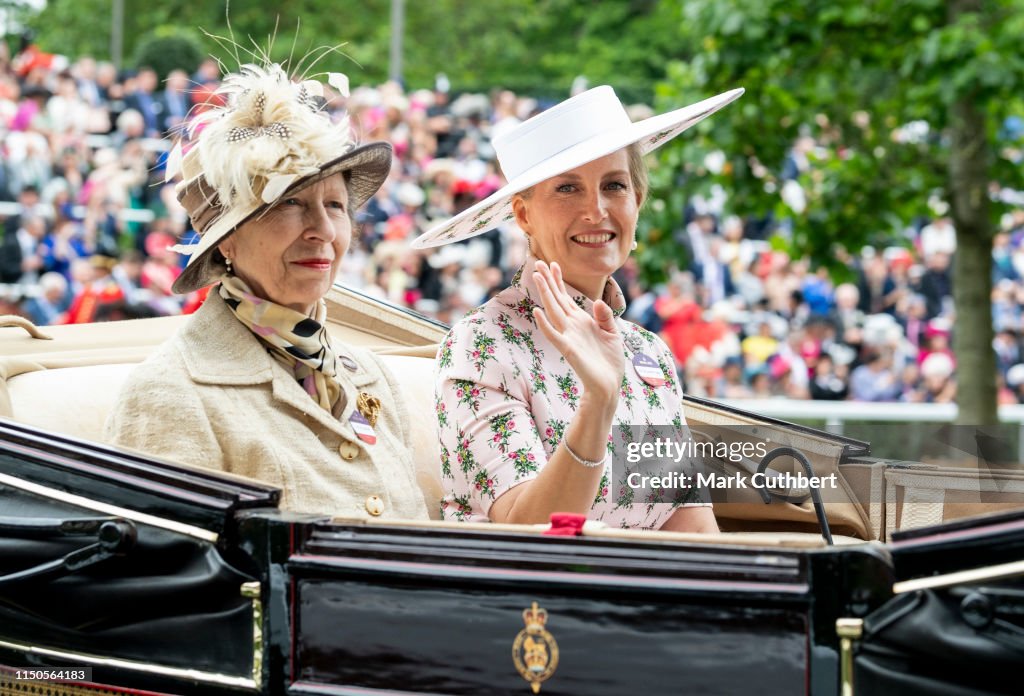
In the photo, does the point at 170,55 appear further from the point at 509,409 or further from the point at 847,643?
the point at 847,643

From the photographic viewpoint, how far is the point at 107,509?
2.23 metres

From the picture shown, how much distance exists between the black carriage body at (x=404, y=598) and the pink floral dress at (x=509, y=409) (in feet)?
1.67

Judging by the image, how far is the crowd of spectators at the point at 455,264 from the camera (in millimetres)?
10578

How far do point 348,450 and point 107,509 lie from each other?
536 millimetres

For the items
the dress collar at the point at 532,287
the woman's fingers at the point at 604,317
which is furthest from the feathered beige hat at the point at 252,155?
the woman's fingers at the point at 604,317

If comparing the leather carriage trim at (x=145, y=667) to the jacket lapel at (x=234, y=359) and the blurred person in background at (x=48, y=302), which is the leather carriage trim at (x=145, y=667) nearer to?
the jacket lapel at (x=234, y=359)

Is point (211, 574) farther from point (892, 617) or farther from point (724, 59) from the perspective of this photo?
point (724, 59)

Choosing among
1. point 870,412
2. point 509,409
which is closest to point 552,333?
point 509,409

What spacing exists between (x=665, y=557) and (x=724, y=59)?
473 centimetres

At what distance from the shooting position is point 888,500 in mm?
2850

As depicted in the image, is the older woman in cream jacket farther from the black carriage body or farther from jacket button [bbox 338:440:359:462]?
the black carriage body

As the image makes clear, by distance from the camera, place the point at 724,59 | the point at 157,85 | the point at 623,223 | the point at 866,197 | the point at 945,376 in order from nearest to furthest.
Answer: the point at 623,223 → the point at 724,59 → the point at 866,197 → the point at 945,376 → the point at 157,85

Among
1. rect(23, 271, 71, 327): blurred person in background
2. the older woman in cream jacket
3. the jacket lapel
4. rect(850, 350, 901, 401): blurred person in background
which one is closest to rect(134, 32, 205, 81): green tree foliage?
rect(23, 271, 71, 327): blurred person in background

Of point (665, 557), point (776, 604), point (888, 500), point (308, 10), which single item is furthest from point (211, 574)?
point (308, 10)
